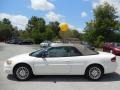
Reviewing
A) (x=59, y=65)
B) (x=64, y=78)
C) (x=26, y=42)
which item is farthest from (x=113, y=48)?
(x=26, y=42)

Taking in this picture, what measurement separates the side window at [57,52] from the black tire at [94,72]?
3.52ft

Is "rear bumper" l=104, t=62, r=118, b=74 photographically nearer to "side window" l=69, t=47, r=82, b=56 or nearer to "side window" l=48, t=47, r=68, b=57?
"side window" l=69, t=47, r=82, b=56

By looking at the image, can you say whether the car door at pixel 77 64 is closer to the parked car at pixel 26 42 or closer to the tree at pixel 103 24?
the tree at pixel 103 24

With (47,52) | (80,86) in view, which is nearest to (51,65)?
(47,52)

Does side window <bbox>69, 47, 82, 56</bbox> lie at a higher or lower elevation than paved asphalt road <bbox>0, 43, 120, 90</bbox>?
higher

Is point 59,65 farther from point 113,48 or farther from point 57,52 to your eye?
point 113,48

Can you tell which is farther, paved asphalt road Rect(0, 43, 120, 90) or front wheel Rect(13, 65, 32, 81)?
front wheel Rect(13, 65, 32, 81)

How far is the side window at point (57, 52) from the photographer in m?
11.1

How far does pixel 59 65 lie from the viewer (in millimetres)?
10867

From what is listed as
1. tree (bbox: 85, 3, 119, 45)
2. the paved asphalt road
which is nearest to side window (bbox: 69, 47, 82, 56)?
the paved asphalt road

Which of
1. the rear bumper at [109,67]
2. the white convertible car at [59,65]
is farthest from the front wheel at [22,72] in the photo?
the rear bumper at [109,67]

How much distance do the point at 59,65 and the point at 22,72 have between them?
1.43 metres

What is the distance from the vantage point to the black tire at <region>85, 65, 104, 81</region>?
10945 mm

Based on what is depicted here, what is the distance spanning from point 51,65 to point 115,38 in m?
41.3
